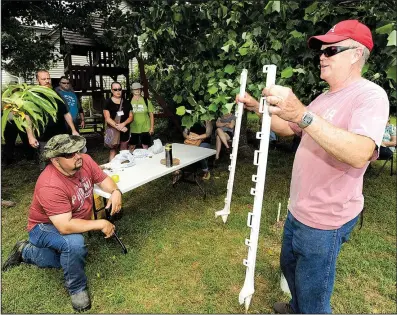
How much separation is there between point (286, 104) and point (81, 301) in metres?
2.86

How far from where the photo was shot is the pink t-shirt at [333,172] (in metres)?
1.74

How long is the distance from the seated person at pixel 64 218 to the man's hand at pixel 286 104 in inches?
84.3

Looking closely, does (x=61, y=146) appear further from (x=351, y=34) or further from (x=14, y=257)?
(x=351, y=34)

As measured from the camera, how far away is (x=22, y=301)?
3.22 metres

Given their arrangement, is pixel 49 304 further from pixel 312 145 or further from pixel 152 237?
pixel 312 145

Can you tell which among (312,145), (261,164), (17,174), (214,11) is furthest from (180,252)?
(17,174)

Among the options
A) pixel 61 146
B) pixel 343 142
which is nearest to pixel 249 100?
pixel 343 142

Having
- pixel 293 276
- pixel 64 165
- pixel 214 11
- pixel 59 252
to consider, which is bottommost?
pixel 59 252

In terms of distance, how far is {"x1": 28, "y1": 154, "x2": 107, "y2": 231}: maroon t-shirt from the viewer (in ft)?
9.61

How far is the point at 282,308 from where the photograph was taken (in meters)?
2.97

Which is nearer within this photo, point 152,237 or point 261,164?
point 261,164

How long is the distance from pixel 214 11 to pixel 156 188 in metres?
3.72

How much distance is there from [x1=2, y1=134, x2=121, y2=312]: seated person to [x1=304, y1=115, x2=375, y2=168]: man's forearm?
2.34 meters

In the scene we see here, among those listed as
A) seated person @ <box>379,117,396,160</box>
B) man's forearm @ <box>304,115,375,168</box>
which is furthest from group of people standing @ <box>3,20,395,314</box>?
seated person @ <box>379,117,396,160</box>
